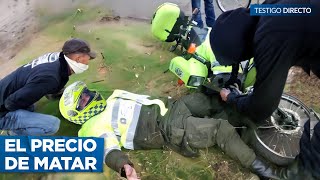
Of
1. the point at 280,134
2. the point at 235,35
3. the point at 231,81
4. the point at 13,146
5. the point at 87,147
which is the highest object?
the point at 235,35

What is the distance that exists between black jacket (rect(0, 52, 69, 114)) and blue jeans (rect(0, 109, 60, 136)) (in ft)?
0.27

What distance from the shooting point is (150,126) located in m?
4.20

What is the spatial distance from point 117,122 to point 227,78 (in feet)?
4.10

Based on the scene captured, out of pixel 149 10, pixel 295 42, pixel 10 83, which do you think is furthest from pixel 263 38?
pixel 149 10

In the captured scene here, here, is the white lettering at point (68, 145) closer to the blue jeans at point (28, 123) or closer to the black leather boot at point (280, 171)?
the blue jeans at point (28, 123)

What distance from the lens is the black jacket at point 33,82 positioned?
412 cm

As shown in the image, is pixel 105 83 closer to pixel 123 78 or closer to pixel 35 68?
pixel 123 78

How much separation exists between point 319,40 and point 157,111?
183 cm

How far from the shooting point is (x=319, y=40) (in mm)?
2920

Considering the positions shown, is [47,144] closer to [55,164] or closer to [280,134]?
[55,164]

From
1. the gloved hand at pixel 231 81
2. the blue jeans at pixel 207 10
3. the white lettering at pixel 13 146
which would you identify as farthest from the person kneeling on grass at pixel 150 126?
the blue jeans at pixel 207 10

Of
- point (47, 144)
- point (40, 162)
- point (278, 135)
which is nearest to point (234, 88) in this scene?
point (278, 135)

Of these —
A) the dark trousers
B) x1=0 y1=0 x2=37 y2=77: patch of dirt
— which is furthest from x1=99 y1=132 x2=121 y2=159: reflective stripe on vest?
x1=0 y1=0 x2=37 y2=77: patch of dirt

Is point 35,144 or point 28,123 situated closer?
point 35,144
